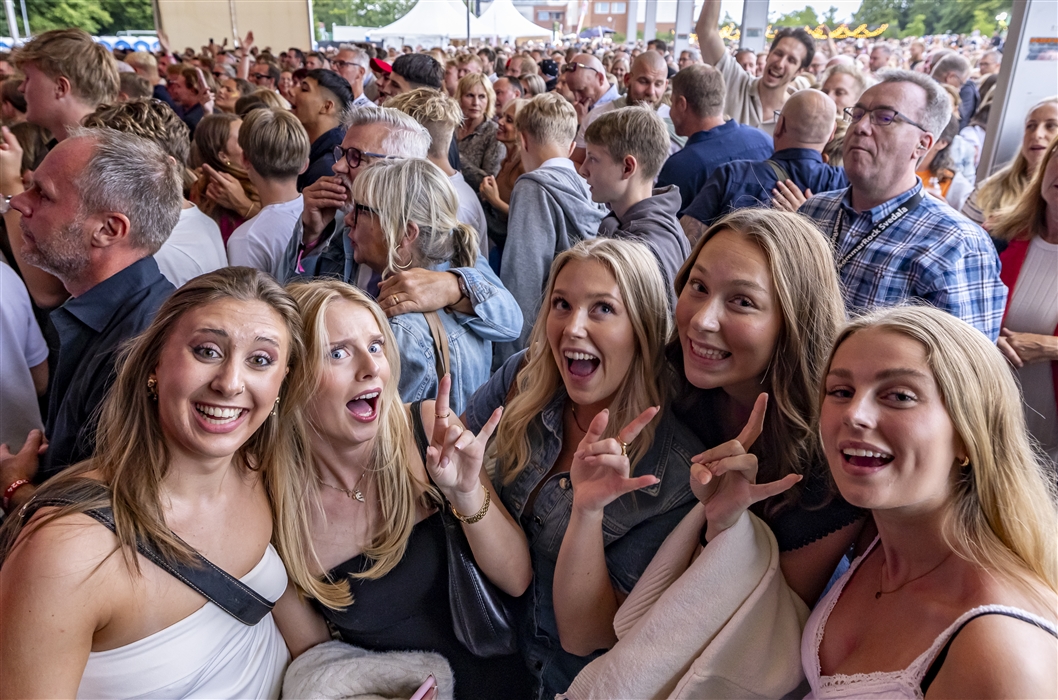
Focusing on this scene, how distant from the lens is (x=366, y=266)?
2.81 meters

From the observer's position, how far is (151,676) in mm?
1449

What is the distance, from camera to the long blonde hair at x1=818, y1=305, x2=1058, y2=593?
1259mm

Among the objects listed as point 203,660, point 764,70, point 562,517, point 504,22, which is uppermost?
point 504,22

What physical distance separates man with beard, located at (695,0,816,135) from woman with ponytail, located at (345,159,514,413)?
4.09 metres

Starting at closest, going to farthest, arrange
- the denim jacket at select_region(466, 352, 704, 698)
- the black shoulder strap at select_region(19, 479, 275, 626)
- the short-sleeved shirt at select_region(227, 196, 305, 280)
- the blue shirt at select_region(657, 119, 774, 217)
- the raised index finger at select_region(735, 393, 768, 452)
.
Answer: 1. the black shoulder strap at select_region(19, 479, 275, 626)
2. the raised index finger at select_region(735, 393, 768, 452)
3. the denim jacket at select_region(466, 352, 704, 698)
4. the short-sleeved shirt at select_region(227, 196, 305, 280)
5. the blue shirt at select_region(657, 119, 774, 217)

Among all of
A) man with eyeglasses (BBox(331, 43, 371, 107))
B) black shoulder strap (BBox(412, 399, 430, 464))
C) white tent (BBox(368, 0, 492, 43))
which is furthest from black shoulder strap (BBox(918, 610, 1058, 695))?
white tent (BBox(368, 0, 492, 43))

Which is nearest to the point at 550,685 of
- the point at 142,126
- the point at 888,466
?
the point at 888,466

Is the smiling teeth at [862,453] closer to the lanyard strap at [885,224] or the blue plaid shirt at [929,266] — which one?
the blue plaid shirt at [929,266]

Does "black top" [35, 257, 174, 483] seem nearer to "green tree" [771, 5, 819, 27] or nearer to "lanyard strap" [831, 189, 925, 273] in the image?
"lanyard strap" [831, 189, 925, 273]

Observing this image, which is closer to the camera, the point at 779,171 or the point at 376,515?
the point at 376,515

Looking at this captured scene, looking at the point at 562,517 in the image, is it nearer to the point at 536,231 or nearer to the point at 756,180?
the point at 536,231

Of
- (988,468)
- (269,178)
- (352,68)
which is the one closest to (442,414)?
(988,468)

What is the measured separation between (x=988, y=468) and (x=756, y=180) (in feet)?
8.17

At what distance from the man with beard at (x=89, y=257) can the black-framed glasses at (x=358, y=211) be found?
61cm
